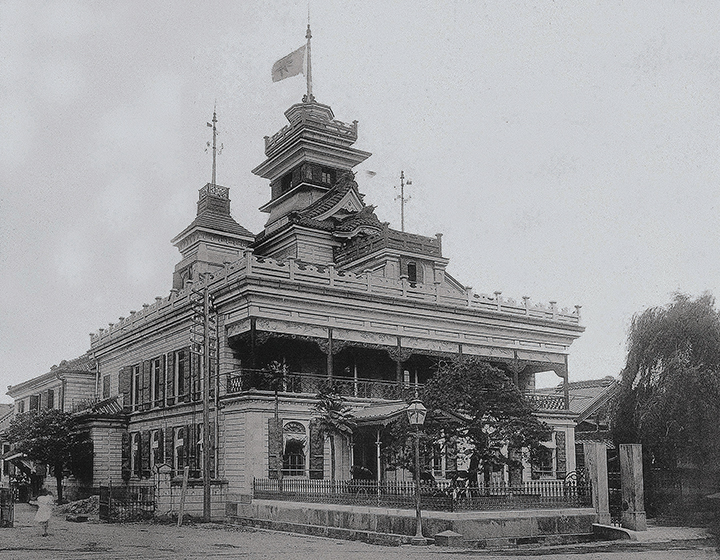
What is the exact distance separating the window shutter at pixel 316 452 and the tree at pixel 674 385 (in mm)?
11174

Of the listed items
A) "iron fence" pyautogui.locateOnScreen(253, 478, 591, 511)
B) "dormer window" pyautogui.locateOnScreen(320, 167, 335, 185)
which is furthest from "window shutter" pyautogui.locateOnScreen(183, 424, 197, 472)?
"dormer window" pyautogui.locateOnScreen(320, 167, 335, 185)

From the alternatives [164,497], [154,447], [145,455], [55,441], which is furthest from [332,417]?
[55,441]

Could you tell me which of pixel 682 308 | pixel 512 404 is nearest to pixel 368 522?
pixel 512 404

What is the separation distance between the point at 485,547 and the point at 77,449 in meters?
26.2

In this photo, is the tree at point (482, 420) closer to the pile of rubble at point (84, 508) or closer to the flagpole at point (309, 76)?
the pile of rubble at point (84, 508)

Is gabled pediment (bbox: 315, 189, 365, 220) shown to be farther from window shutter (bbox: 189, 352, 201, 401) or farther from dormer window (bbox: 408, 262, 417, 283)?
window shutter (bbox: 189, 352, 201, 401)

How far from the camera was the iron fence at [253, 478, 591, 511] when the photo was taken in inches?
874

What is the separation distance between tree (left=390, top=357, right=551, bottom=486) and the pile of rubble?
46.0 ft

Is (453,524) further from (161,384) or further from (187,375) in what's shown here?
(161,384)

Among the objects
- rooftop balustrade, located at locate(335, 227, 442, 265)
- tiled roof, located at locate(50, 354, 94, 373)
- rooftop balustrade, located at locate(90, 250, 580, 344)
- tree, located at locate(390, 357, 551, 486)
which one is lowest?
tree, located at locate(390, 357, 551, 486)

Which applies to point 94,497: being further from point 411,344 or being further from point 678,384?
point 678,384

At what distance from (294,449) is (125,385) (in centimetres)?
1348

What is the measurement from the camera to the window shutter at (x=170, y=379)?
38844 mm

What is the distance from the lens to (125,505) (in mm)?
29688
